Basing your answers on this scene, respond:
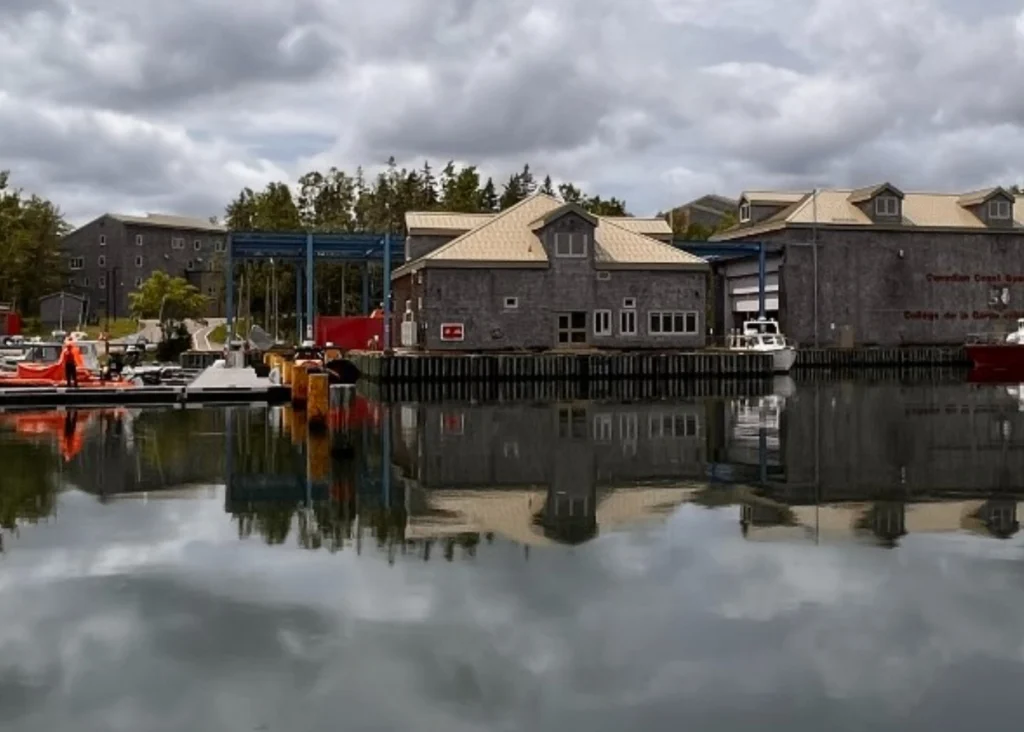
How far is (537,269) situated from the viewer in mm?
49281

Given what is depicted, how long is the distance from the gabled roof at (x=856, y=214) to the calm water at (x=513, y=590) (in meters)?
39.3

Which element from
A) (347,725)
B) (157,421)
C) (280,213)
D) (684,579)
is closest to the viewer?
(347,725)

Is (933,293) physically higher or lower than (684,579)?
higher

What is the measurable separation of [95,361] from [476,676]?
112 feet

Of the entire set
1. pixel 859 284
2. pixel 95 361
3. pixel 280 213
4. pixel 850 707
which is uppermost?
pixel 280 213

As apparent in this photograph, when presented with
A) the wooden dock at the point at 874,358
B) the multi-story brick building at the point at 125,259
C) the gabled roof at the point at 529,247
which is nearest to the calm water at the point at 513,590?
the gabled roof at the point at 529,247

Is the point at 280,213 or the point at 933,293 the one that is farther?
the point at 280,213

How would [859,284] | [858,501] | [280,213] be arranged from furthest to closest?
[280,213], [859,284], [858,501]

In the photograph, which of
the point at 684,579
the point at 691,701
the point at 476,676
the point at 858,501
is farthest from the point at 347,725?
the point at 858,501

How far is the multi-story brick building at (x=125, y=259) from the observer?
10081 centimetres

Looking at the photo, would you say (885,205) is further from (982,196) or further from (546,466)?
(546,466)

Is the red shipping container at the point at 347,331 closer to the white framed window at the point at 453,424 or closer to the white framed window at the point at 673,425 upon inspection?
the white framed window at the point at 453,424

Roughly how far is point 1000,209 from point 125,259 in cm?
7156

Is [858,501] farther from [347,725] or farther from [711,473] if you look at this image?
[347,725]
